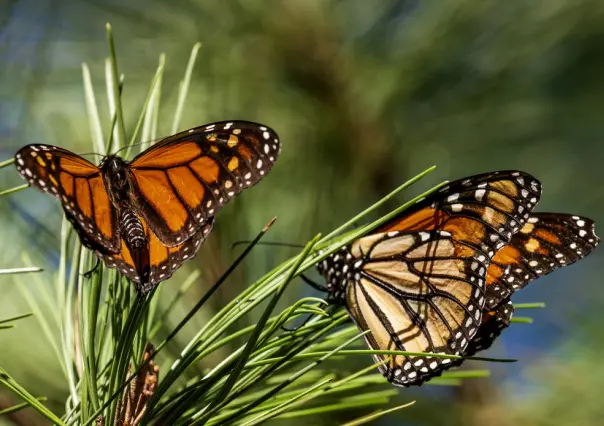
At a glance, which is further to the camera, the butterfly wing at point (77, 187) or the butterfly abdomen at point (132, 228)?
the butterfly abdomen at point (132, 228)

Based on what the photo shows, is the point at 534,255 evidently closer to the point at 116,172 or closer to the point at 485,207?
the point at 485,207

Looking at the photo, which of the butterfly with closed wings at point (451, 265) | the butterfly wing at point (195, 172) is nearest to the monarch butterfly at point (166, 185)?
the butterfly wing at point (195, 172)

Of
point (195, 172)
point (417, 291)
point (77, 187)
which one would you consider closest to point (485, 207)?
point (417, 291)

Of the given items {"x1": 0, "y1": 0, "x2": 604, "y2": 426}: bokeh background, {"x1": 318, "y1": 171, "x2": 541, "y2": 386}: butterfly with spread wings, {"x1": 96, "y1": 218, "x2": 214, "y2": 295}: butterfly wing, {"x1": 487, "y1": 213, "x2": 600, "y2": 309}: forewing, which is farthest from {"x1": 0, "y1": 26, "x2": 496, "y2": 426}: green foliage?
{"x1": 0, "y1": 0, "x2": 604, "y2": 426}: bokeh background

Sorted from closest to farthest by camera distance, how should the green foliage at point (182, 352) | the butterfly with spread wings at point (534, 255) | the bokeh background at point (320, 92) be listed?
the green foliage at point (182, 352), the butterfly with spread wings at point (534, 255), the bokeh background at point (320, 92)

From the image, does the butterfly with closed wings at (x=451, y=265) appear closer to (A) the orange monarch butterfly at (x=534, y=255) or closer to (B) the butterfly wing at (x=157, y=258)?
(A) the orange monarch butterfly at (x=534, y=255)

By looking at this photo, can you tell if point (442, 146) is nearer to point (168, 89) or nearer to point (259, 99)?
point (259, 99)

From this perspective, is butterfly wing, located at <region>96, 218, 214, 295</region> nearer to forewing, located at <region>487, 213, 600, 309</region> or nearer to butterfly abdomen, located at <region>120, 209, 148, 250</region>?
butterfly abdomen, located at <region>120, 209, 148, 250</region>

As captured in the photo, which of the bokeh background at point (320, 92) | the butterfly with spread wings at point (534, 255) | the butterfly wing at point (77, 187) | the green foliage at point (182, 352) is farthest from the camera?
the bokeh background at point (320, 92)
